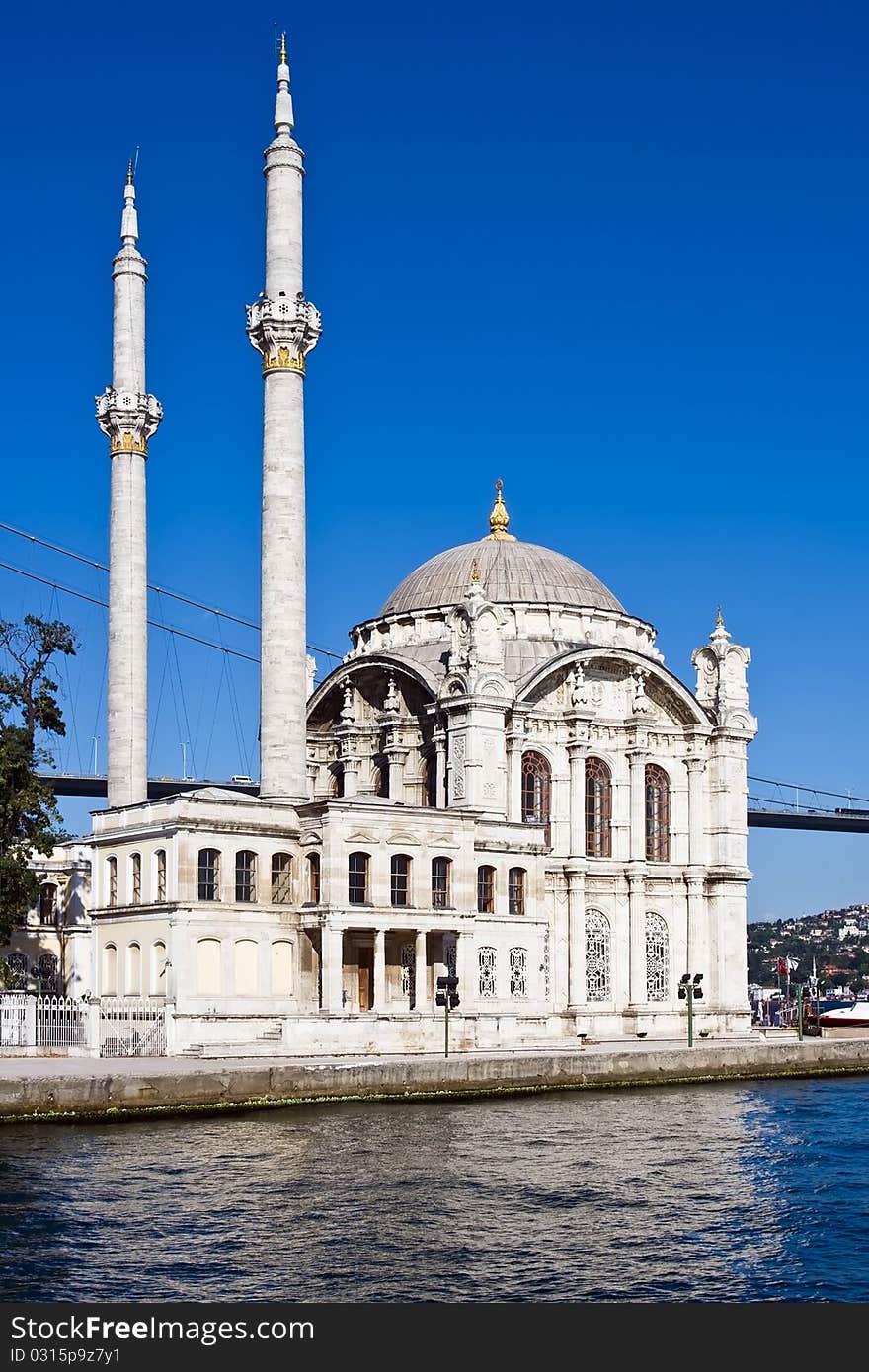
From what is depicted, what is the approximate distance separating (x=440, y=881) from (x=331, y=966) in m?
5.19

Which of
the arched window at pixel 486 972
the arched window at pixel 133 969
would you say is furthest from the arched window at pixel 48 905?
the arched window at pixel 486 972

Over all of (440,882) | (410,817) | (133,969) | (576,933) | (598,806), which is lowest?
(133,969)

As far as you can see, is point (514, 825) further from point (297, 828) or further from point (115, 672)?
point (115, 672)

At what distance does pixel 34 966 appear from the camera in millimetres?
68438

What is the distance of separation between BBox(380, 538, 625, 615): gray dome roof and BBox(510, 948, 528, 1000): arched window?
14.2 m

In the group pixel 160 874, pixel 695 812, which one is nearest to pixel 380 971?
pixel 160 874

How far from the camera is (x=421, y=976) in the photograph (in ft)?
174

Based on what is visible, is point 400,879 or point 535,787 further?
point 535,787

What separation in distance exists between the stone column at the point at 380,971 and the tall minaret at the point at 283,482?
15.5ft

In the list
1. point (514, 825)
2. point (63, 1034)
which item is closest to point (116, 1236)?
point (63, 1034)

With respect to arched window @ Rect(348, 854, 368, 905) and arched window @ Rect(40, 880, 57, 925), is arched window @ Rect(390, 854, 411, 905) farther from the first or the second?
arched window @ Rect(40, 880, 57, 925)

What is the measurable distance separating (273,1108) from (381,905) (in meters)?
12.5

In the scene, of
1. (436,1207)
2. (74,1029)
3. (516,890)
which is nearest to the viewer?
(436,1207)

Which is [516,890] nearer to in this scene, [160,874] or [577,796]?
[577,796]
